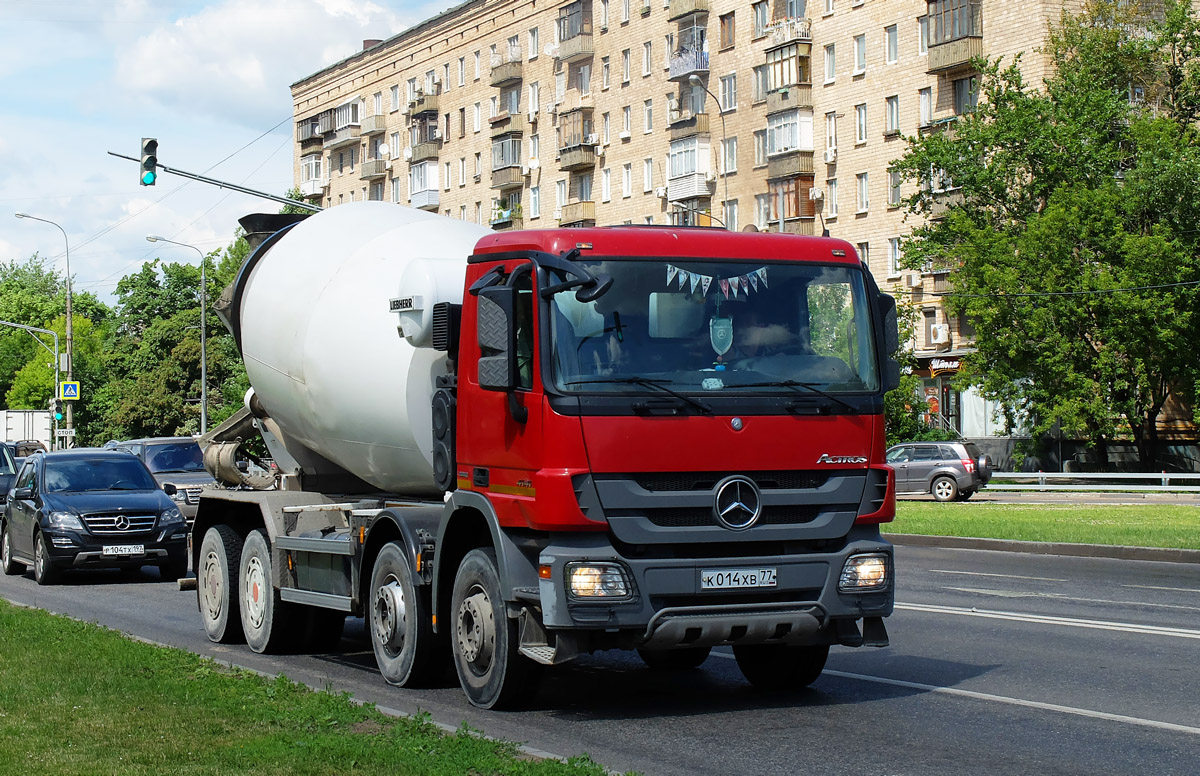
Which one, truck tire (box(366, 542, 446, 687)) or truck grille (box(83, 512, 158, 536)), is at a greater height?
truck grille (box(83, 512, 158, 536))

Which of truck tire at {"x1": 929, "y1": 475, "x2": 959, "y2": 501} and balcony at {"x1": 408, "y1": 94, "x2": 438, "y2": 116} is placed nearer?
truck tire at {"x1": 929, "y1": 475, "x2": 959, "y2": 501}

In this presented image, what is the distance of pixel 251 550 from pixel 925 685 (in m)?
5.69

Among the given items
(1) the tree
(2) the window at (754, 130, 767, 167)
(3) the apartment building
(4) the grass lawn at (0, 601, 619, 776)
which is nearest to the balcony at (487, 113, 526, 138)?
(3) the apartment building

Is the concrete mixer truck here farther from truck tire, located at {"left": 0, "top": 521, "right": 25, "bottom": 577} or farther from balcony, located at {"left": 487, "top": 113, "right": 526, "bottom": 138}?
balcony, located at {"left": 487, "top": 113, "right": 526, "bottom": 138}

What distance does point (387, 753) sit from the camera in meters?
7.41

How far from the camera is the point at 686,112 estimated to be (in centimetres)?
6875

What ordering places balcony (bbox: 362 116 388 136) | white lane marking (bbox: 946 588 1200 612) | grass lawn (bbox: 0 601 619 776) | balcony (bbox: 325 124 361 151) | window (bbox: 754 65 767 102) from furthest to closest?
balcony (bbox: 325 124 361 151) < balcony (bbox: 362 116 388 136) < window (bbox: 754 65 767 102) < white lane marking (bbox: 946 588 1200 612) < grass lawn (bbox: 0 601 619 776)

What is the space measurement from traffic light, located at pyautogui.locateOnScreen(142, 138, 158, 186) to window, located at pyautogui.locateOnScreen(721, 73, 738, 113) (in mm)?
42539

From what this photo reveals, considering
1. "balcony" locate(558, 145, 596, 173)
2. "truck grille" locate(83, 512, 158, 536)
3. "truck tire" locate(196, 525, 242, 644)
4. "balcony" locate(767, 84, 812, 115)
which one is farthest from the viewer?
"balcony" locate(558, 145, 596, 173)

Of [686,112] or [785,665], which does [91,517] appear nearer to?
[785,665]

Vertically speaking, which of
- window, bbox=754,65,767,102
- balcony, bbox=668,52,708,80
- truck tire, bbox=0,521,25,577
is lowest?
truck tire, bbox=0,521,25,577

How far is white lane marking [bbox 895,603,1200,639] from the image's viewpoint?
12.7 meters

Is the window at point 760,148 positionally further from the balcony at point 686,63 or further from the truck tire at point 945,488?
the truck tire at point 945,488

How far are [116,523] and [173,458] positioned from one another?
25.4ft
